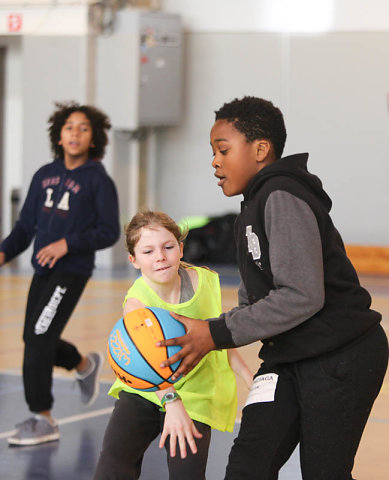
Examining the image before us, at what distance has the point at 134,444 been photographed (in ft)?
12.0

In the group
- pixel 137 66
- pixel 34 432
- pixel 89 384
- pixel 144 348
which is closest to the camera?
pixel 144 348

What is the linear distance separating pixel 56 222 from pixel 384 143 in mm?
9009

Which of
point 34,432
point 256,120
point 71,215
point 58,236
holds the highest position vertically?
point 256,120

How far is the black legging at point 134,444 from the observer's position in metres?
3.57

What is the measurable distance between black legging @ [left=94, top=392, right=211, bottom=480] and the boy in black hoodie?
365mm

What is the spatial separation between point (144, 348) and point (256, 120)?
83 centimetres

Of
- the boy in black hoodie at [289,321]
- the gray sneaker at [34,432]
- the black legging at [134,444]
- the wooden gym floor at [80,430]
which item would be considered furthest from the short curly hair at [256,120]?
the gray sneaker at [34,432]

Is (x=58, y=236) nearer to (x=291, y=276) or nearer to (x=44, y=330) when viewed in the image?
(x=44, y=330)

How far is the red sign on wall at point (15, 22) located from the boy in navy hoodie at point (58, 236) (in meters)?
8.32

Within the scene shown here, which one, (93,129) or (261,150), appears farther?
(93,129)

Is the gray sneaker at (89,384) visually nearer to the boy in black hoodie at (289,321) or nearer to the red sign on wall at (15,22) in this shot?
the boy in black hoodie at (289,321)

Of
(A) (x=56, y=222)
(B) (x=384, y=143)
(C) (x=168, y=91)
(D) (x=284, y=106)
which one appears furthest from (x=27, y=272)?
(A) (x=56, y=222)

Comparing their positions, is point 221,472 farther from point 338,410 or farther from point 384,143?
point 384,143

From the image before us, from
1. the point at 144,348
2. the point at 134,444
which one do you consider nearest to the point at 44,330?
the point at 134,444
